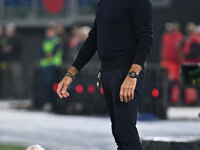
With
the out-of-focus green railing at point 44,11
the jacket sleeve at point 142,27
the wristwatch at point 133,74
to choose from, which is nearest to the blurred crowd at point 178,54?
the out-of-focus green railing at point 44,11

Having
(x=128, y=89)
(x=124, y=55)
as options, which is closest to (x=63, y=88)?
(x=124, y=55)

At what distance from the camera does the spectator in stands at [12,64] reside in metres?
21.5

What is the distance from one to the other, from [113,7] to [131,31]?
0.71 feet

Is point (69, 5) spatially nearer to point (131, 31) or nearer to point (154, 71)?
point (154, 71)

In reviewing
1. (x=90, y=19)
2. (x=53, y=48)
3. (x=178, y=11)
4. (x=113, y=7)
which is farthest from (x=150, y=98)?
(x=113, y=7)

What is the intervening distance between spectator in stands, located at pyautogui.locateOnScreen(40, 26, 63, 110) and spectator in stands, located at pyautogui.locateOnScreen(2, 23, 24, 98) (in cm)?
331

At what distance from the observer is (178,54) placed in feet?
60.2

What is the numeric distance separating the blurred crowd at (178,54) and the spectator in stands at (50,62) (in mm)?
2623

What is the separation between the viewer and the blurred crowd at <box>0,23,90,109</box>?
17484mm

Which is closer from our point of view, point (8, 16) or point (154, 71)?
point (154, 71)

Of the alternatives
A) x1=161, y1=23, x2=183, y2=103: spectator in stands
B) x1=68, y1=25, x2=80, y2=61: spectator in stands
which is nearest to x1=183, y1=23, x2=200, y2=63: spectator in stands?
x1=161, y1=23, x2=183, y2=103: spectator in stands

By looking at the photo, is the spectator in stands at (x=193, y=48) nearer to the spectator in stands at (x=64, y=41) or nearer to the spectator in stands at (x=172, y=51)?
the spectator in stands at (x=172, y=51)

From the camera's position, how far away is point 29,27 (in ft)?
78.5

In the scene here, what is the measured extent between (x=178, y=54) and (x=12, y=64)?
609 cm
